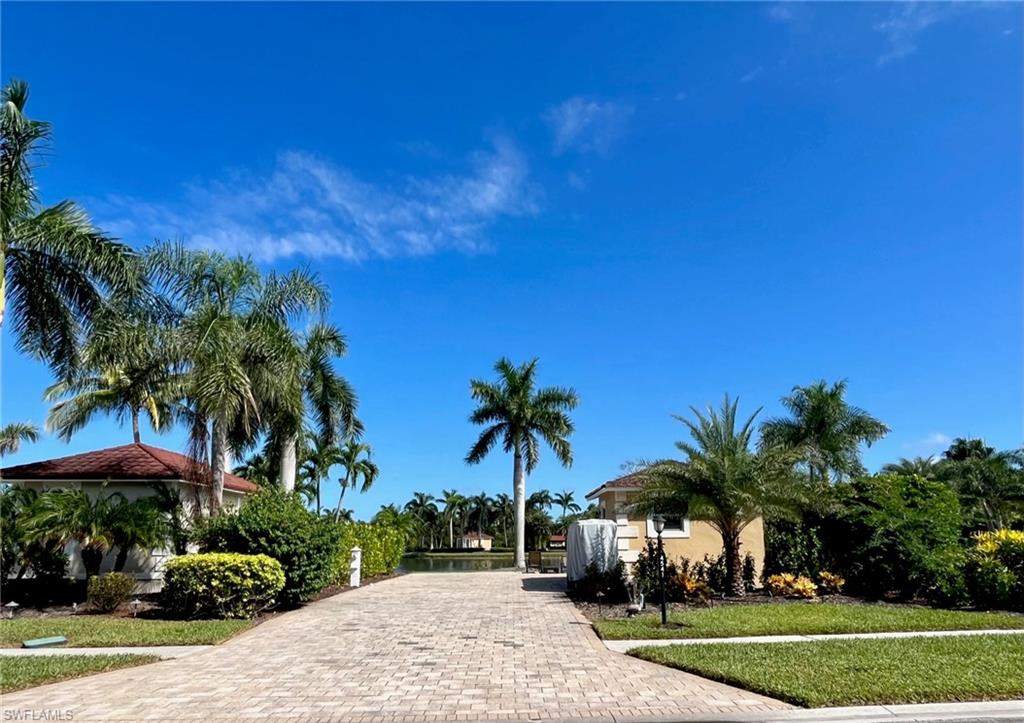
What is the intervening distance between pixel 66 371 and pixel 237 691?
1061 centimetres

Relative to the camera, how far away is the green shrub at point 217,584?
1361 centimetres

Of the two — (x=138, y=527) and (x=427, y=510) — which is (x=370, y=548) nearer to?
(x=138, y=527)

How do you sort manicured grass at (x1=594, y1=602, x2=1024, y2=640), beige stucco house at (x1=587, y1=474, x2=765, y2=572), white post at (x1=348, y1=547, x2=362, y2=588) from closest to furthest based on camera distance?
manicured grass at (x1=594, y1=602, x2=1024, y2=640) < beige stucco house at (x1=587, y1=474, x2=765, y2=572) < white post at (x1=348, y1=547, x2=362, y2=588)

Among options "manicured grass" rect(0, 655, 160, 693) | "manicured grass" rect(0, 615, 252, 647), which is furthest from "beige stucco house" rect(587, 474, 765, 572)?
"manicured grass" rect(0, 655, 160, 693)

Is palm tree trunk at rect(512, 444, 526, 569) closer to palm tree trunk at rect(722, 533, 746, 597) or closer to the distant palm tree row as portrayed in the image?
palm tree trunk at rect(722, 533, 746, 597)

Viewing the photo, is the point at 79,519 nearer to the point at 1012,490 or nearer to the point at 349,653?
the point at 349,653

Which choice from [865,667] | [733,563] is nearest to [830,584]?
[733,563]

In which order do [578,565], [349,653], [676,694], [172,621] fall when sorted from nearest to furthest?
[676,694], [349,653], [172,621], [578,565]

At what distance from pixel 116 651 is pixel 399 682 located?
16.6 ft

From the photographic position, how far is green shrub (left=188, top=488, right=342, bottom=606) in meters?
15.0

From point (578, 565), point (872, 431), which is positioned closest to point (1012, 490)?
point (872, 431)

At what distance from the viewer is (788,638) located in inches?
→ 438

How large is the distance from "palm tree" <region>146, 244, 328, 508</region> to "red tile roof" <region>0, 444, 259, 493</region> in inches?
57.5

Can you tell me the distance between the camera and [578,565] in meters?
18.9
